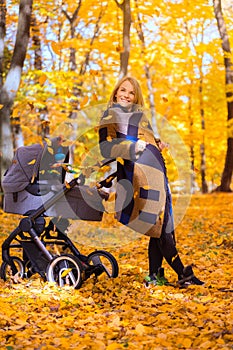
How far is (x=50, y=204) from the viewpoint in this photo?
4.99 meters

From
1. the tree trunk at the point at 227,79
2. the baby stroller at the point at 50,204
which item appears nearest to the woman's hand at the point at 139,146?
the baby stroller at the point at 50,204

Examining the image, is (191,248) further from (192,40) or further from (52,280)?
(192,40)

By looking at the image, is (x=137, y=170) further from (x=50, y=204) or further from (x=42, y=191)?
(x=42, y=191)

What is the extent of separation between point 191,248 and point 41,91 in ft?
27.9

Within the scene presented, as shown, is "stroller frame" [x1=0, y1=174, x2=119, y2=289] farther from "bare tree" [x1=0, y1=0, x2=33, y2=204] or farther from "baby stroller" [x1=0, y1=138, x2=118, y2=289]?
"bare tree" [x1=0, y1=0, x2=33, y2=204]

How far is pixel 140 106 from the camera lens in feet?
16.1

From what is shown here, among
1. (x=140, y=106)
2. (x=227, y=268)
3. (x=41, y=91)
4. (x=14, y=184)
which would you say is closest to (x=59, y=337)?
(x=14, y=184)

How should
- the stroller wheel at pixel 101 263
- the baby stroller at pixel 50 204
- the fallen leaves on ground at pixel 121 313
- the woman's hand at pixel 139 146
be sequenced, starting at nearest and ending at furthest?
the fallen leaves on ground at pixel 121 313, the woman's hand at pixel 139 146, the baby stroller at pixel 50 204, the stroller wheel at pixel 101 263

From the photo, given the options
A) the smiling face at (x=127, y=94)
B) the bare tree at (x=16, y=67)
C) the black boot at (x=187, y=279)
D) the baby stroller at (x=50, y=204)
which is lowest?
the black boot at (x=187, y=279)

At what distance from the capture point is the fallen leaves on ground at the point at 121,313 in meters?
3.46

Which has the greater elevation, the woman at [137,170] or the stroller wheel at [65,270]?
the woman at [137,170]

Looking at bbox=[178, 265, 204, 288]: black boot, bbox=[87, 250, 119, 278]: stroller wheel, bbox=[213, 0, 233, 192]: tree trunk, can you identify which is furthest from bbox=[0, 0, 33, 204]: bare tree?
bbox=[213, 0, 233, 192]: tree trunk

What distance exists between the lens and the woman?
15.5 feet

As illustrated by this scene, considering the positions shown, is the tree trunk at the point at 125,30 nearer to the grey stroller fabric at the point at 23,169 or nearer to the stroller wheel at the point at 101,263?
the grey stroller fabric at the point at 23,169
